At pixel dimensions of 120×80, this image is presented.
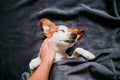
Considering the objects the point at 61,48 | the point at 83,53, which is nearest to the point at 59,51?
the point at 61,48

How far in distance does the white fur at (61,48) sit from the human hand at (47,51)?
3cm

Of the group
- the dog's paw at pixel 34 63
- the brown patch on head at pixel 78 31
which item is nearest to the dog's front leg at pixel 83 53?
the brown patch on head at pixel 78 31

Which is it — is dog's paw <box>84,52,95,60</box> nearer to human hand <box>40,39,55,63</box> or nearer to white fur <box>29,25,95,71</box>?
white fur <box>29,25,95,71</box>

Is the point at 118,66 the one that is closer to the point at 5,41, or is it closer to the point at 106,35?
the point at 106,35

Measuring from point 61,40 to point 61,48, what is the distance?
5 cm

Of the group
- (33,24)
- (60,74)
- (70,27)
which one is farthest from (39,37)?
(60,74)

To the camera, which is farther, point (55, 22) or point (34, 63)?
point (55, 22)

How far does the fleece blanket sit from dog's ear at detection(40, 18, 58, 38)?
64mm

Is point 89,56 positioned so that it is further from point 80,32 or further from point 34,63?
point 34,63

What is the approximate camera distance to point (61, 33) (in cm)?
125

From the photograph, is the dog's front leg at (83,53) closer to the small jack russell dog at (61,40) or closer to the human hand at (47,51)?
the small jack russell dog at (61,40)

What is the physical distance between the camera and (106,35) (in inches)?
55.4

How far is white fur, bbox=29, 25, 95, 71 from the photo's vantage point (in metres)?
1.24

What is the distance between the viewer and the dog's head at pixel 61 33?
1.24m
